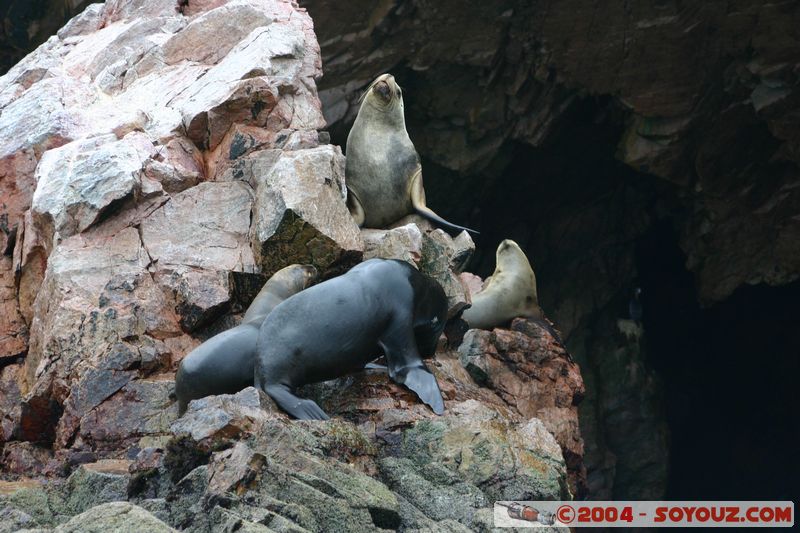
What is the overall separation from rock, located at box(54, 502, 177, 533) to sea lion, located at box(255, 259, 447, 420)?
5.95 ft

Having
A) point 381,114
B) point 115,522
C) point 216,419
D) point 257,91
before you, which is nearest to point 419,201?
point 381,114

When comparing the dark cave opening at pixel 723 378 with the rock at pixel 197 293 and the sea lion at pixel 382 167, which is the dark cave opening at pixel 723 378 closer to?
the sea lion at pixel 382 167

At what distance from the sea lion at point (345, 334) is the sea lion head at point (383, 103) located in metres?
3.44

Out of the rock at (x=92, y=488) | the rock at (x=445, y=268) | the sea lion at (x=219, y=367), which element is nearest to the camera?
the rock at (x=92, y=488)

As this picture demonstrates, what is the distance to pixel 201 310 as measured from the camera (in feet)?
22.8

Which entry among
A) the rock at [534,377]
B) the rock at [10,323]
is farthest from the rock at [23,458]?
the rock at [534,377]

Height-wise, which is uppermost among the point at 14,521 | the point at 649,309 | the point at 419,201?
the point at 14,521

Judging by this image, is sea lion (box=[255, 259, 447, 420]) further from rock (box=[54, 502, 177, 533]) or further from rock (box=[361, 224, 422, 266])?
rock (box=[54, 502, 177, 533])

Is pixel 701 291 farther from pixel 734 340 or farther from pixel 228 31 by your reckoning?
pixel 228 31

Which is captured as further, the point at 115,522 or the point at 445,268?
the point at 445,268

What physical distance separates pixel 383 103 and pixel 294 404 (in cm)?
458

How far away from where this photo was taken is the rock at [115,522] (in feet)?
12.9

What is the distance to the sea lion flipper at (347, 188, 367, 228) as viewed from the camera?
9312mm

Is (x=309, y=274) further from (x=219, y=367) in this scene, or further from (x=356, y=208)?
(x=356, y=208)
